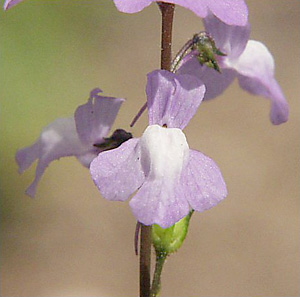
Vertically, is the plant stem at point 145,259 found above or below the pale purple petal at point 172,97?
below

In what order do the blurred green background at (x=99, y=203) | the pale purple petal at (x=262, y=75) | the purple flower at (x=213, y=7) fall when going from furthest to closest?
the blurred green background at (x=99, y=203) → the pale purple petal at (x=262, y=75) → the purple flower at (x=213, y=7)

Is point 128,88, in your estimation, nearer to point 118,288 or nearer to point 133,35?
point 133,35

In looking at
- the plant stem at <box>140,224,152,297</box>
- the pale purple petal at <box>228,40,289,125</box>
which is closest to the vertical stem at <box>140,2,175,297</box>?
the plant stem at <box>140,224,152,297</box>

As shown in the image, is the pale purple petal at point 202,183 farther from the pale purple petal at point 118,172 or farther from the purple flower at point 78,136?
the purple flower at point 78,136

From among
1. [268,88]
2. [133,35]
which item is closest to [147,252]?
[268,88]

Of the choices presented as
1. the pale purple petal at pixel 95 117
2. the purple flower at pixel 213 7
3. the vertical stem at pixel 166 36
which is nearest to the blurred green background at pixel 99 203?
the pale purple petal at pixel 95 117

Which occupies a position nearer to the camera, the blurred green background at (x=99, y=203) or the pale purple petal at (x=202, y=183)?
the pale purple petal at (x=202, y=183)

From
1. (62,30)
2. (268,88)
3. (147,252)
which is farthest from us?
(62,30)

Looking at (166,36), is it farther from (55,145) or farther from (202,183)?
(55,145)

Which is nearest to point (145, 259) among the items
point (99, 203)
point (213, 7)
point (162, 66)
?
point (162, 66)
